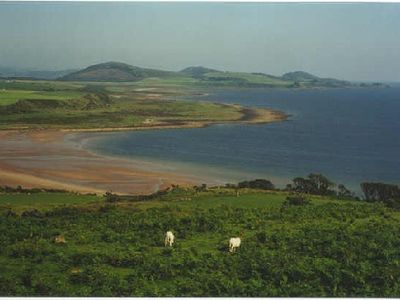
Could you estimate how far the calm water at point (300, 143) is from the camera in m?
9.53

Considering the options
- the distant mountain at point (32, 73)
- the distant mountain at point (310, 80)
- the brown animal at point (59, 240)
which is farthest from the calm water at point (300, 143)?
the brown animal at point (59, 240)

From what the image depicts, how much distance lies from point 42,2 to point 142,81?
7.66ft

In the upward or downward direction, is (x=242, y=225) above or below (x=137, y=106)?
below

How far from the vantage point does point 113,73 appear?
1008 cm

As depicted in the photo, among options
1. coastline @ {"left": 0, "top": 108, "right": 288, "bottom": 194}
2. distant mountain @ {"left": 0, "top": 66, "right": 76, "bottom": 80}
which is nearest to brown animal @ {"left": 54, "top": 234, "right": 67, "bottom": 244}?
coastline @ {"left": 0, "top": 108, "right": 288, "bottom": 194}

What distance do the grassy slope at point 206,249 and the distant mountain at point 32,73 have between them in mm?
2235

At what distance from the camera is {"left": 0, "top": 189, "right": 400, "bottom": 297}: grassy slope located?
25.3 ft

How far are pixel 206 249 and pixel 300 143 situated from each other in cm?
275

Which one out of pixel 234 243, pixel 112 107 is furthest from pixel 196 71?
pixel 234 243

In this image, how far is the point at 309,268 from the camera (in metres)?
7.91

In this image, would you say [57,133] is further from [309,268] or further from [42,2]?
[309,268]

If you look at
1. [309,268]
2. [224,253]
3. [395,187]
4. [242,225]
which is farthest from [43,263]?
[395,187]

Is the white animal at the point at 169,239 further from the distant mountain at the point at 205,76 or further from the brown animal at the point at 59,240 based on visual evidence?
the distant mountain at the point at 205,76

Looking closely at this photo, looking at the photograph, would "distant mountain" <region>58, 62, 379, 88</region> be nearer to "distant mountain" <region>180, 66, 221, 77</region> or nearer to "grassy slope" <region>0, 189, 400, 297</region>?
"distant mountain" <region>180, 66, 221, 77</region>
